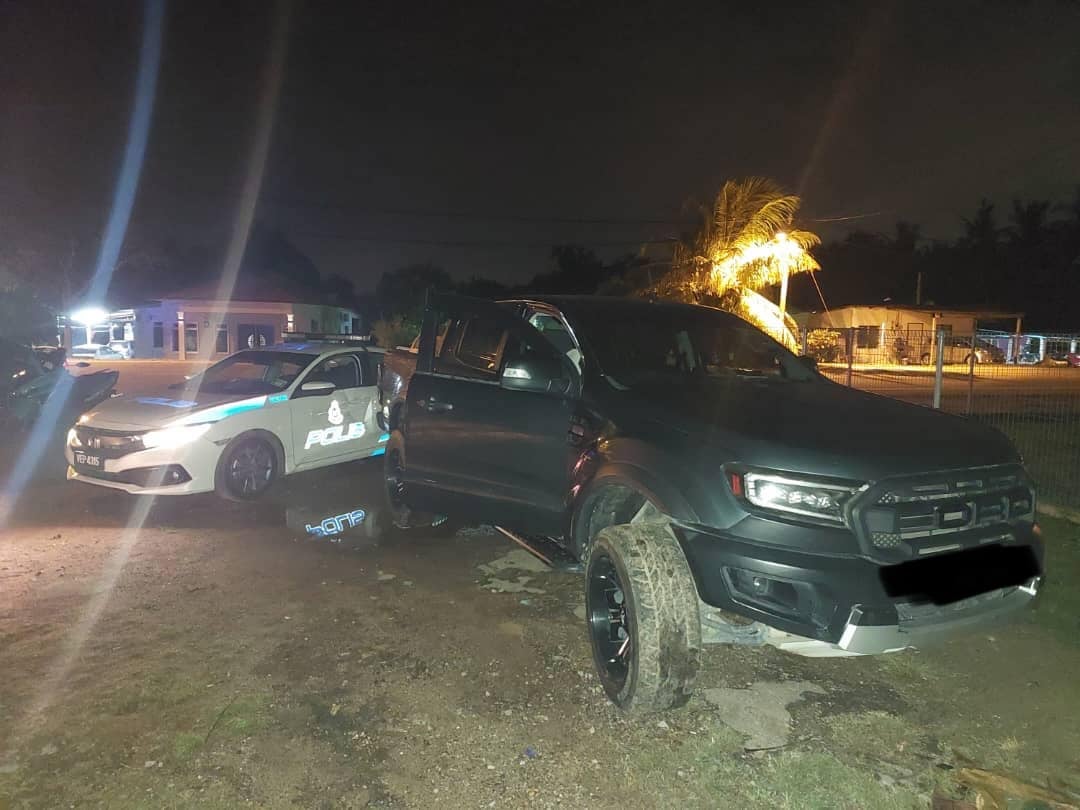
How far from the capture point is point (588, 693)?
12.6ft

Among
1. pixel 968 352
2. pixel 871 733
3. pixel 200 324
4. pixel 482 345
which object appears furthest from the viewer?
pixel 200 324

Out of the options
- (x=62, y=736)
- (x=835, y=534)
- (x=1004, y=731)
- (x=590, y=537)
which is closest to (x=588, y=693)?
(x=590, y=537)

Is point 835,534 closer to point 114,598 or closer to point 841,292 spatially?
point 114,598

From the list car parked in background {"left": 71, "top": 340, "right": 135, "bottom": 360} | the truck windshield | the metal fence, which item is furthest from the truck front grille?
car parked in background {"left": 71, "top": 340, "right": 135, "bottom": 360}

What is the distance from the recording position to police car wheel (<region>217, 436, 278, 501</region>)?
23.9 feet

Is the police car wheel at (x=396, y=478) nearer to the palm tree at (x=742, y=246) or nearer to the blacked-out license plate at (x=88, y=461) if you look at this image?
the blacked-out license plate at (x=88, y=461)

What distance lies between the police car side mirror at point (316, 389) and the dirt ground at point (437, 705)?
2611 millimetres

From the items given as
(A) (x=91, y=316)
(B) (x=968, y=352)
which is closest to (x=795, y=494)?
(B) (x=968, y=352)

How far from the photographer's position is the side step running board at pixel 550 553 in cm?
414

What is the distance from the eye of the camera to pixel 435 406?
5.28 metres

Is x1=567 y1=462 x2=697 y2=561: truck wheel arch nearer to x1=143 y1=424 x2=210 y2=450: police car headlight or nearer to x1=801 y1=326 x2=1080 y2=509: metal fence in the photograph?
x1=143 y1=424 x2=210 y2=450: police car headlight

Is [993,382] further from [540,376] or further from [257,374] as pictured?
[257,374]

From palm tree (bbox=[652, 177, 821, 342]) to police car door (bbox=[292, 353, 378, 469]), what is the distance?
1274 centimetres

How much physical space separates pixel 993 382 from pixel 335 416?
926 cm
